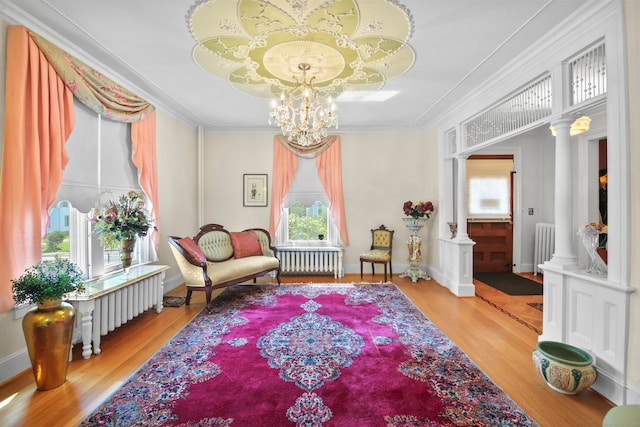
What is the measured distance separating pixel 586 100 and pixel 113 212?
4.66 metres

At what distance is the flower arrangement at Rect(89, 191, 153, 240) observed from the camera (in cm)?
316

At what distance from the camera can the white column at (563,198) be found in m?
2.70

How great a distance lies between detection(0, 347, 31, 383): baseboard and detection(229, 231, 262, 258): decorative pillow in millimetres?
2900

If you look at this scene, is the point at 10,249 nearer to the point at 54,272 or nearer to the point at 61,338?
the point at 54,272

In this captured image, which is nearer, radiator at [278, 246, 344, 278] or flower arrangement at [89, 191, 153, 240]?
flower arrangement at [89, 191, 153, 240]

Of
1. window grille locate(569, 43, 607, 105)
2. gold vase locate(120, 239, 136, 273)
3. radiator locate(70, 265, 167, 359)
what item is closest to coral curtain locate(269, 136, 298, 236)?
radiator locate(70, 265, 167, 359)

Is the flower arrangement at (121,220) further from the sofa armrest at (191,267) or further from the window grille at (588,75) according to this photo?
the window grille at (588,75)

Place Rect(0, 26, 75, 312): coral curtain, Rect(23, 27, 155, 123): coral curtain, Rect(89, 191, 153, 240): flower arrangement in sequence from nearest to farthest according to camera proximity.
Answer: Rect(0, 26, 75, 312): coral curtain
Rect(23, 27, 155, 123): coral curtain
Rect(89, 191, 153, 240): flower arrangement

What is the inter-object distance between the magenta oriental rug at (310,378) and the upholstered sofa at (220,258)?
0.52 m

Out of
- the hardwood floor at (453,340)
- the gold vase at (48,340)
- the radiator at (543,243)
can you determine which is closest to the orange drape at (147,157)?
the hardwood floor at (453,340)

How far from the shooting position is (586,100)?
7.97 feet

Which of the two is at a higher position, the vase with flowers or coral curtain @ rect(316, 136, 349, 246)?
coral curtain @ rect(316, 136, 349, 246)

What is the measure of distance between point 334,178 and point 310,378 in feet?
13.8

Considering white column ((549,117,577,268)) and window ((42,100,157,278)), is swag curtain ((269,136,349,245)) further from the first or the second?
white column ((549,117,577,268))
